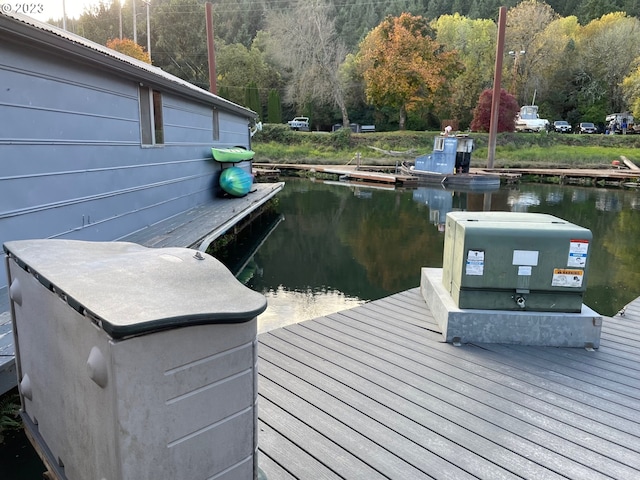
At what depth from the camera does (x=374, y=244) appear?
10.0m

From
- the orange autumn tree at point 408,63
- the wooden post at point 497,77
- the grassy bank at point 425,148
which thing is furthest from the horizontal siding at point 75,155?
the orange autumn tree at point 408,63

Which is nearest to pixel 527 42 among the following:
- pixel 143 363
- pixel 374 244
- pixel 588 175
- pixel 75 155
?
pixel 588 175

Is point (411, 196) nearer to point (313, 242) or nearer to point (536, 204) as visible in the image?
point (536, 204)

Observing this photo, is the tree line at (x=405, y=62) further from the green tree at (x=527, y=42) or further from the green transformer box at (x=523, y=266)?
the green transformer box at (x=523, y=266)

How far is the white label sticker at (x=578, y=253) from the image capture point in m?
3.22

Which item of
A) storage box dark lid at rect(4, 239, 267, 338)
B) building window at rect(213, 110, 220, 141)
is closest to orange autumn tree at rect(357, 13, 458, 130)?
building window at rect(213, 110, 220, 141)

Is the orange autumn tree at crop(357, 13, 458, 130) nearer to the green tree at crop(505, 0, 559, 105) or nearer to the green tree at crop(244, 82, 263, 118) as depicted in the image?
the green tree at crop(505, 0, 559, 105)

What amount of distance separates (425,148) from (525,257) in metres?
26.1

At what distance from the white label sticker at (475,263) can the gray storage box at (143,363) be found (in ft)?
6.50

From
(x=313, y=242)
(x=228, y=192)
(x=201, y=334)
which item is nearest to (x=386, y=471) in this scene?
(x=201, y=334)

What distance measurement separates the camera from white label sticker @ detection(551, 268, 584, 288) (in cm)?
326

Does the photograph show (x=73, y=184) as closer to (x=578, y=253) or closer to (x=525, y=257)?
(x=525, y=257)

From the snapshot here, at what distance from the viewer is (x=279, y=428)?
8.10 ft

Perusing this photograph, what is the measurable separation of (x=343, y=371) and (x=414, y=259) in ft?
19.4
